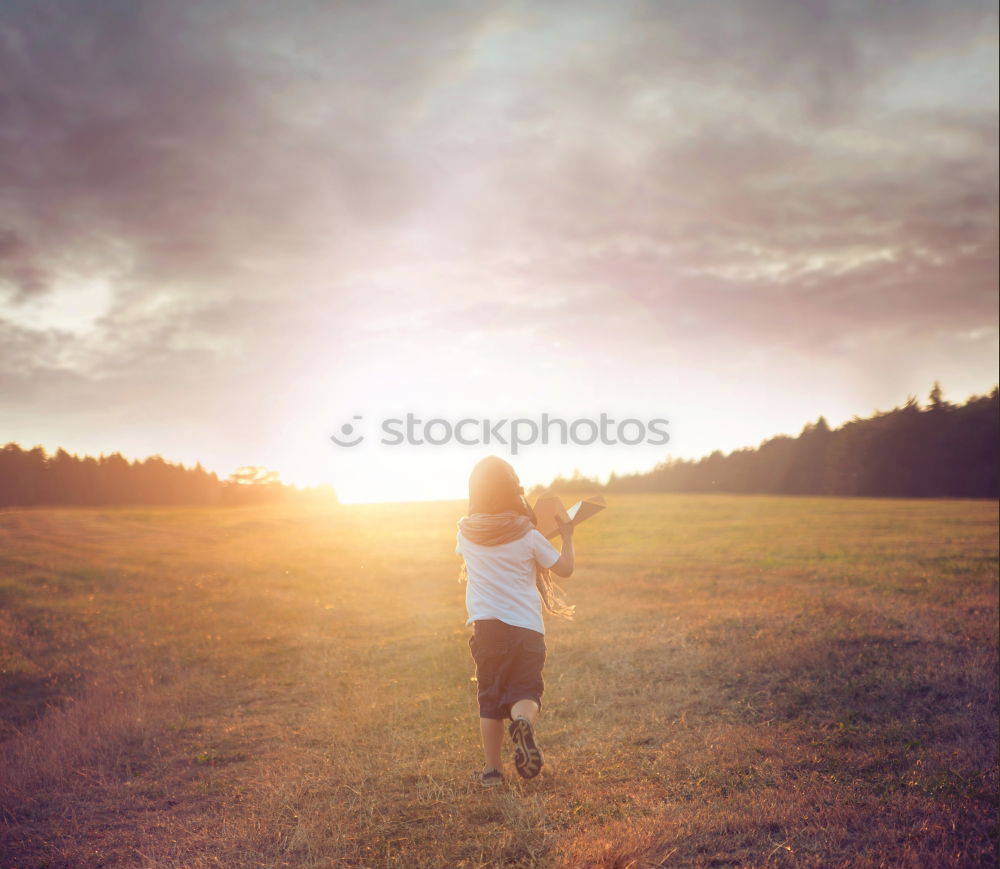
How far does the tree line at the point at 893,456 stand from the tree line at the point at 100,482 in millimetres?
21700

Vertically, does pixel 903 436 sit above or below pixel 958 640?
above

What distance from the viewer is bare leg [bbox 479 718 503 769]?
6148mm

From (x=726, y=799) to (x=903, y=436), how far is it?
28465mm

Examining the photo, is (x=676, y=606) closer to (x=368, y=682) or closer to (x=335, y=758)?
(x=368, y=682)

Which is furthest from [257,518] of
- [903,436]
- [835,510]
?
[835,510]

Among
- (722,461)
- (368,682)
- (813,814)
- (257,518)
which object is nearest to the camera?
(813,814)

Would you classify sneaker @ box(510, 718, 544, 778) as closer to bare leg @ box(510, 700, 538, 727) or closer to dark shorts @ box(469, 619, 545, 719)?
bare leg @ box(510, 700, 538, 727)

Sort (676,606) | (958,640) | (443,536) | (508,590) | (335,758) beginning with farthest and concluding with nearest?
1. (443,536)
2. (676,606)
3. (958,640)
4. (335,758)
5. (508,590)

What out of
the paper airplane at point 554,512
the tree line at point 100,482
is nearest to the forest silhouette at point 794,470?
the tree line at point 100,482

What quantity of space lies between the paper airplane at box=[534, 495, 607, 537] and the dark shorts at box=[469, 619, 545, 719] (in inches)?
42.1

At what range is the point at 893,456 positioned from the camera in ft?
97.0

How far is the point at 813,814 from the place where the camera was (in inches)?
213

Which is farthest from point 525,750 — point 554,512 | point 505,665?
point 554,512

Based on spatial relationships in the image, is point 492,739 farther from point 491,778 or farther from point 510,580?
point 510,580
